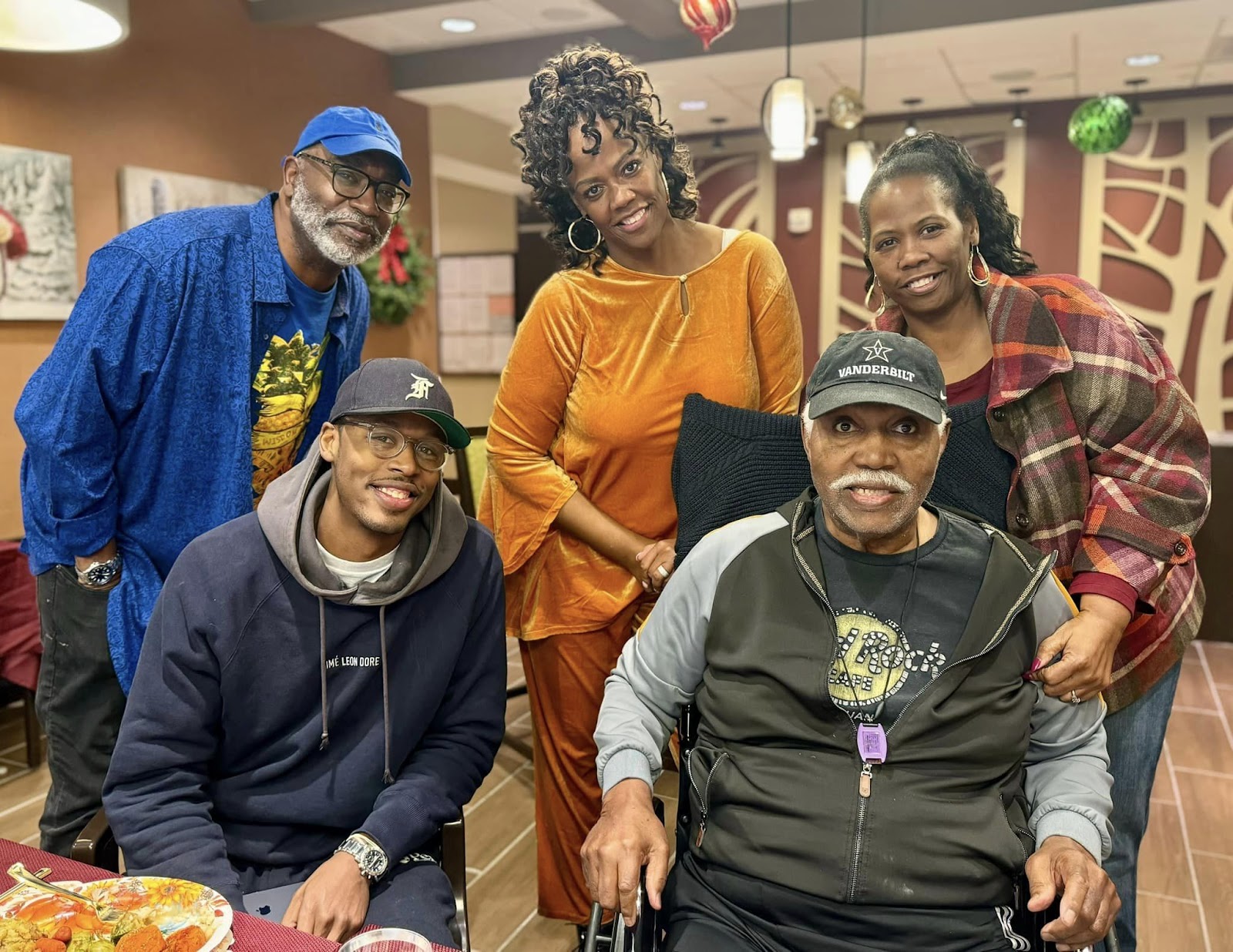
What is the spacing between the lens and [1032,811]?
1400mm

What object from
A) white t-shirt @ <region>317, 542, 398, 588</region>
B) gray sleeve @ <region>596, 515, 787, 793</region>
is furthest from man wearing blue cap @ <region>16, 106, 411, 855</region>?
gray sleeve @ <region>596, 515, 787, 793</region>

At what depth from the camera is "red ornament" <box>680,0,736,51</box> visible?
3.26 metres

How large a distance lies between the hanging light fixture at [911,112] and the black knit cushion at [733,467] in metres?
6.67

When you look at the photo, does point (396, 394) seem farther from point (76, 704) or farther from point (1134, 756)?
point (1134, 756)

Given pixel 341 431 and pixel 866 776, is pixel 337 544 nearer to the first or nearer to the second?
pixel 341 431

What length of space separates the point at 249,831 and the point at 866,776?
3.11 ft

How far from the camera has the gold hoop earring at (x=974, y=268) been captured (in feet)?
5.32

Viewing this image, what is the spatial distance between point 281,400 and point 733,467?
0.94 m

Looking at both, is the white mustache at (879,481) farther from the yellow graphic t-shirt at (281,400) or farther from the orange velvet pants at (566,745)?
the yellow graphic t-shirt at (281,400)

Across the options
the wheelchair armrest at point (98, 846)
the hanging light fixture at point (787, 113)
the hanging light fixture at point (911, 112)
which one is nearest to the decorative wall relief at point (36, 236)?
the hanging light fixture at point (787, 113)

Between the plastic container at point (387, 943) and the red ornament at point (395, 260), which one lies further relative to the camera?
the red ornament at point (395, 260)

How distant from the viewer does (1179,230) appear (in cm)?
746

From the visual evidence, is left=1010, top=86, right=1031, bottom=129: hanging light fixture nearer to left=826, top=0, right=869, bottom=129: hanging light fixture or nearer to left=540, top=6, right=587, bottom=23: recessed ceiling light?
left=826, top=0, right=869, bottom=129: hanging light fixture

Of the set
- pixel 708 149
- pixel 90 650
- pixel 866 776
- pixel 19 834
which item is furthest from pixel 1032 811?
pixel 708 149
